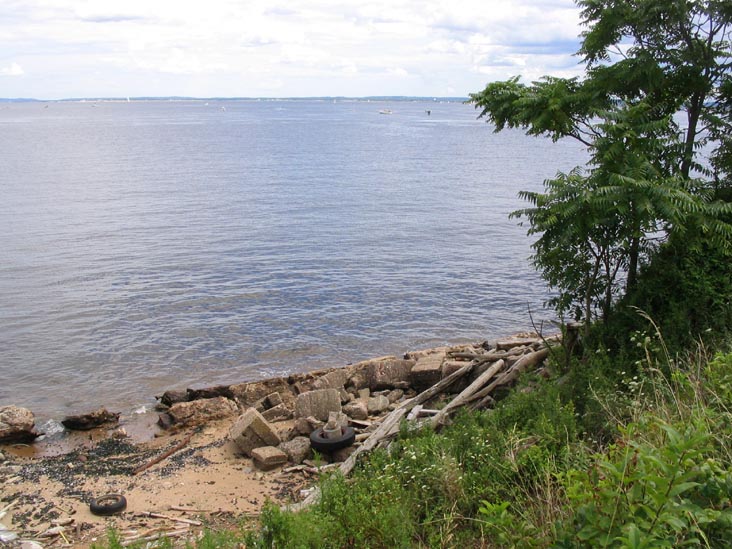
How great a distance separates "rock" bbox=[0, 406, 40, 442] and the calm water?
1335 mm

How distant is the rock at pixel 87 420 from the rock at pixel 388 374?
615cm

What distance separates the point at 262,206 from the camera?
40719mm

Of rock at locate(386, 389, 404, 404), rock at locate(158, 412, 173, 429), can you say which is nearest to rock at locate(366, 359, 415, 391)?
rock at locate(386, 389, 404, 404)

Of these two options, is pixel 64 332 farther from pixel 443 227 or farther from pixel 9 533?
pixel 443 227

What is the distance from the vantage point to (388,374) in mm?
15305

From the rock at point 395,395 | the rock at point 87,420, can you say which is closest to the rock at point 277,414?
the rock at point 395,395

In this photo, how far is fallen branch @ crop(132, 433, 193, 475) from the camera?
12328mm

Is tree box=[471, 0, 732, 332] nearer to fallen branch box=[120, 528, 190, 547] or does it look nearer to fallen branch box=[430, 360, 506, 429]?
fallen branch box=[430, 360, 506, 429]

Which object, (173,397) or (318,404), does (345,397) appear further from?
(173,397)

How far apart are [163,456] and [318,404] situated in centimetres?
324

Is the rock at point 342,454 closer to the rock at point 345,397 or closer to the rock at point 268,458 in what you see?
the rock at point 268,458

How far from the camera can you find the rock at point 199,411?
14719 millimetres

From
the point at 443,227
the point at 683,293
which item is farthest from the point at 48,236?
the point at 683,293

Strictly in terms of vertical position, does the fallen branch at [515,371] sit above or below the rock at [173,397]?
above
